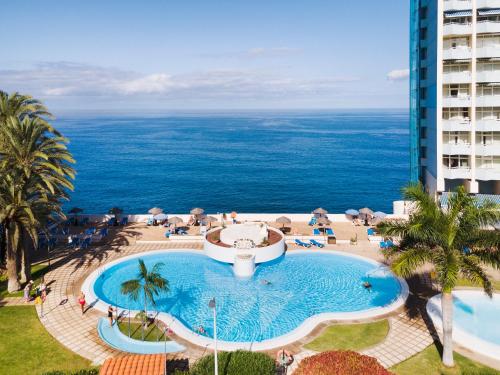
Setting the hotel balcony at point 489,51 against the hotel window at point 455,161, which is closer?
the hotel balcony at point 489,51

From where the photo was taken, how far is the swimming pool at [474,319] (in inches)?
755

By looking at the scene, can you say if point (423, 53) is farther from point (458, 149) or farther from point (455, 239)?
point (455, 239)

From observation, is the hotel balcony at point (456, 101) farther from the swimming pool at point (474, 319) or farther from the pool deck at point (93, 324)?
the swimming pool at point (474, 319)

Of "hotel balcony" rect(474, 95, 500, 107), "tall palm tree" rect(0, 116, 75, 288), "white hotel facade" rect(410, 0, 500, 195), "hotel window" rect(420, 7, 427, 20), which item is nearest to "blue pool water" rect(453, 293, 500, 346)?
"white hotel facade" rect(410, 0, 500, 195)

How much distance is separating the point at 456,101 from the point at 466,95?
142 centimetres

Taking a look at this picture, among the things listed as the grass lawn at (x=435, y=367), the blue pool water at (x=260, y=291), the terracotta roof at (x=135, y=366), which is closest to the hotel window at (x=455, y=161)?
the blue pool water at (x=260, y=291)

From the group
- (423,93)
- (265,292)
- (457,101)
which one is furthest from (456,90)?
(265,292)

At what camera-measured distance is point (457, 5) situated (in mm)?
37688

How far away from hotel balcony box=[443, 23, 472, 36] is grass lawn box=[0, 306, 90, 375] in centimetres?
4159

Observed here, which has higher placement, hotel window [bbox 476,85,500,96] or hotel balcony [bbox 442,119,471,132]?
hotel window [bbox 476,85,500,96]

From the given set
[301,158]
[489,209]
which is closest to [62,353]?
[489,209]

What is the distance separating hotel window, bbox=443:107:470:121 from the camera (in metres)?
38.8

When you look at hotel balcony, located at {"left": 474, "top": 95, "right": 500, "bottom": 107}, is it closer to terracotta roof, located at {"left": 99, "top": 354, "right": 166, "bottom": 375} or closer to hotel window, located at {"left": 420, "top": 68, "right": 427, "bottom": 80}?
hotel window, located at {"left": 420, "top": 68, "right": 427, "bottom": 80}

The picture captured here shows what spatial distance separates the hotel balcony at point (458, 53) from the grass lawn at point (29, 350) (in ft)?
132
